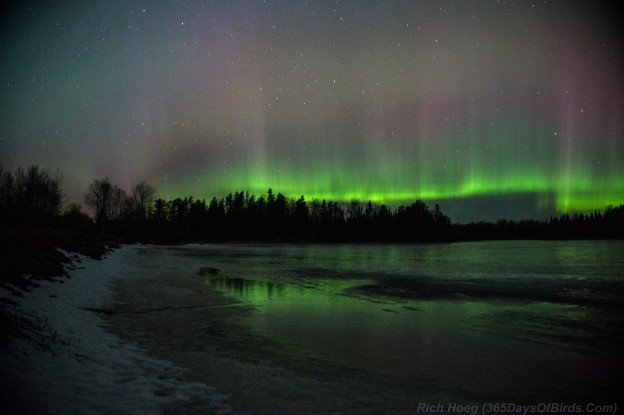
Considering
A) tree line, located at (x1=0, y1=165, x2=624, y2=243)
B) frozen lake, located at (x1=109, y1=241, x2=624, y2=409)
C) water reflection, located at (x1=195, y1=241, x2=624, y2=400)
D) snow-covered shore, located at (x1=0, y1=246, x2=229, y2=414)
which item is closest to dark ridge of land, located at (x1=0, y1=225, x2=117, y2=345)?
snow-covered shore, located at (x1=0, y1=246, x2=229, y2=414)

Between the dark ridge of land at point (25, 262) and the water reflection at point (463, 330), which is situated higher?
the dark ridge of land at point (25, 262)

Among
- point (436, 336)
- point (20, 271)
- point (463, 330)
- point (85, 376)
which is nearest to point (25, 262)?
point (20, 271)

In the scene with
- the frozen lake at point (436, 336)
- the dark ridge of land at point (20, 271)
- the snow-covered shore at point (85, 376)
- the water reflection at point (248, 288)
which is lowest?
the water reflection at point (248, 288)

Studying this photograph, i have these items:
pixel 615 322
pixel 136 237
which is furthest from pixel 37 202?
pixel 615 322

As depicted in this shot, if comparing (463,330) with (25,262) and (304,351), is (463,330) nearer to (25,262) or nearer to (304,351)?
(304,351)

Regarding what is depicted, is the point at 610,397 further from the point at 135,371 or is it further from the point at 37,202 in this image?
the point at 37,202

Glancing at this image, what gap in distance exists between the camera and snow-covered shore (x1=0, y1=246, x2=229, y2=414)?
211 inches

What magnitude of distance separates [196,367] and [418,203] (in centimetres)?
18108

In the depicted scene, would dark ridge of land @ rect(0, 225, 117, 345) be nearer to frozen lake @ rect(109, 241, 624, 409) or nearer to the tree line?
frozen lake @ rect(109, 241, 624, 409)

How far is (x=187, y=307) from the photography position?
14688 millimetres

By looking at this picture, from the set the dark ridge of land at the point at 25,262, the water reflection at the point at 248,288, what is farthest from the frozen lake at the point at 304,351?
the dark ridge of land at the point at 25,262

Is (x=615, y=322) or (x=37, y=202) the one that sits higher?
(x=37, y=202)

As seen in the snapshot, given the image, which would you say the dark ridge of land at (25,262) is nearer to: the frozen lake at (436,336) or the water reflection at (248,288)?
the frozen lake at (436,336)

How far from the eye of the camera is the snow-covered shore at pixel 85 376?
211 inches
